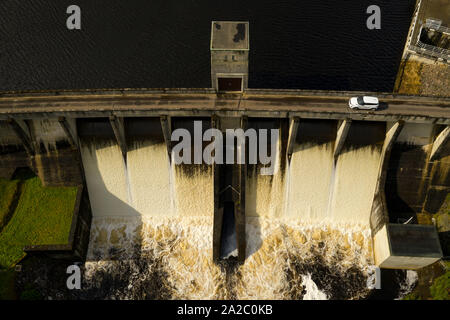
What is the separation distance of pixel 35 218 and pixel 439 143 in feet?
134

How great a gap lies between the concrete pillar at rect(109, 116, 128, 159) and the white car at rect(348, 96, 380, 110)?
22670mm

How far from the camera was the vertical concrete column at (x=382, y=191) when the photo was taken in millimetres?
36397

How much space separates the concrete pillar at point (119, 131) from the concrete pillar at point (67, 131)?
14.3 feet

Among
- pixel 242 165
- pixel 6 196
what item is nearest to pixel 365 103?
pixel 242 165

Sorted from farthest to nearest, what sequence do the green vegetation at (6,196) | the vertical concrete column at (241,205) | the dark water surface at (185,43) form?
the dark water surface at (185,43) < the green vegetation at (6,196) < the vertical concrete column at (241,205)

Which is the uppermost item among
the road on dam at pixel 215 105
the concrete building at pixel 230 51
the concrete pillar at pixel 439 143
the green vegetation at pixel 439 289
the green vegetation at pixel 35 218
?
the concrete building at pixel 230 51

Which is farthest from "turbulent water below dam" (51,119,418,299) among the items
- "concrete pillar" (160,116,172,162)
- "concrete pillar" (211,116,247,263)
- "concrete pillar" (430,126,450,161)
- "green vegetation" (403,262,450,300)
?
"concrete pillar" (430,126,450,161)

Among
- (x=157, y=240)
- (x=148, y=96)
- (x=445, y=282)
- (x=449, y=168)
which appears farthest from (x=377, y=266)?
(x=148, y=96)

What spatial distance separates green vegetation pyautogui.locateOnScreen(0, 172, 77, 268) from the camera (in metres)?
35.8

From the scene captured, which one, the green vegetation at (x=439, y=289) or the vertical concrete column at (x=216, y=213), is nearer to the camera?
the green vegetation at (x=439, y=289)

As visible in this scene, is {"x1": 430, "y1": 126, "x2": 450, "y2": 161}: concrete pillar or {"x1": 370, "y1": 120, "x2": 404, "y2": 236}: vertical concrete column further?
{"x1": 370, "y1": 120, "x2": 404, "y2": 236}: vertical concrete column

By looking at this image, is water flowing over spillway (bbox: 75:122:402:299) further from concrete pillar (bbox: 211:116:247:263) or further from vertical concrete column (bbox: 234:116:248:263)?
concrete pillar (bbox: 211:116:247:263)

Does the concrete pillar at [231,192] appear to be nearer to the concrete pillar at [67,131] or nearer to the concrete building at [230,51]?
the concrete building at [230,51]

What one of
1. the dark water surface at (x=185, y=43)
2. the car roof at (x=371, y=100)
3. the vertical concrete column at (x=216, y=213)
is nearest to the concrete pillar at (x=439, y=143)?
the car roof at (x=371, y=100)
